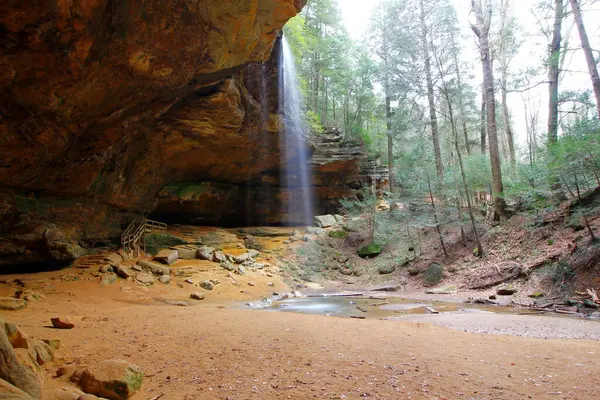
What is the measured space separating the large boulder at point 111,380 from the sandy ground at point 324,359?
0.13 metres

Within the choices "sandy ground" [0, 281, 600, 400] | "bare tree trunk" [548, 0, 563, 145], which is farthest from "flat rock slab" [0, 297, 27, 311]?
"bare tree trunk" [548, 0, 563, 145]

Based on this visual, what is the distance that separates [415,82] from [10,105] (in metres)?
17.8

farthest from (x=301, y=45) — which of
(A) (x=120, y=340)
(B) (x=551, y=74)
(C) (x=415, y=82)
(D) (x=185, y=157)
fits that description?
(A) (x=120, y=340)

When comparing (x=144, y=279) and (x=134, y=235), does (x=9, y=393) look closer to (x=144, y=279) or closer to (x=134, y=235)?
(x=144, y=279)

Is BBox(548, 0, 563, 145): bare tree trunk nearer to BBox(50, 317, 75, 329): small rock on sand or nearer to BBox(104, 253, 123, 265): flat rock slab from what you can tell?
BBox(50, 317, 75, 329): small rock on sand

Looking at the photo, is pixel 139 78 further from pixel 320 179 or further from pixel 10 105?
pixel 320 179

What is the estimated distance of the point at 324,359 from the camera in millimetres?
3779

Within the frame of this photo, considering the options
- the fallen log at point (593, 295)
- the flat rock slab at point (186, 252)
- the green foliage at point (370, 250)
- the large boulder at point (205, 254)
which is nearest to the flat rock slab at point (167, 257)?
the flat rock slab at point (186, 252)

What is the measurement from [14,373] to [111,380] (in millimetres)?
710

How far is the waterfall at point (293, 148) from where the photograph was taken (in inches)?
663

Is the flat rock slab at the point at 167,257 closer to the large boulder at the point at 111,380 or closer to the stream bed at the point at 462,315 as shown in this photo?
the stream bed at the point at 462,315

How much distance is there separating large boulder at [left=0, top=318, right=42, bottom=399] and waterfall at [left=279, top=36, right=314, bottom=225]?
13.4 m

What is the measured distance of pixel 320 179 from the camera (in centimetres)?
2262

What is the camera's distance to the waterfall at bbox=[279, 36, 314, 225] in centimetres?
1684
